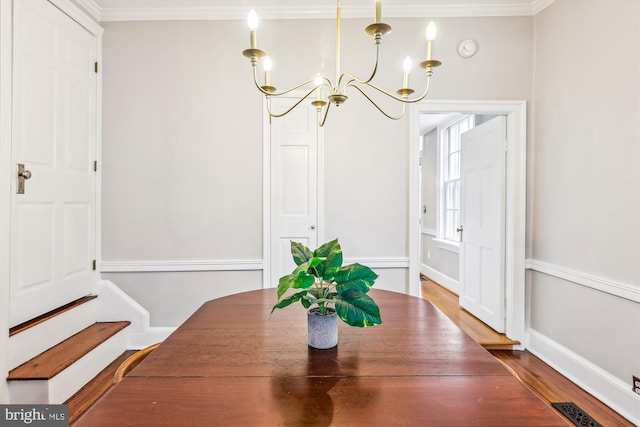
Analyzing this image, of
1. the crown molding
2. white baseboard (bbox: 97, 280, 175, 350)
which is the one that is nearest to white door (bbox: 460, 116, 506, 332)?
the crown molding

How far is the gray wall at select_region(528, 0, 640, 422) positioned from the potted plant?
74.7 inches

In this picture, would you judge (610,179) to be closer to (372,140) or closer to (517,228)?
(517,228)

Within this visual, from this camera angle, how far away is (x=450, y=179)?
4.82 m

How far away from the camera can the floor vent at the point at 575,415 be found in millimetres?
1841

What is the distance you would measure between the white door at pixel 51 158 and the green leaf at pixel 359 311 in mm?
2113

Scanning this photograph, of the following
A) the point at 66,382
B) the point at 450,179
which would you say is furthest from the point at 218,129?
the point at 450,179

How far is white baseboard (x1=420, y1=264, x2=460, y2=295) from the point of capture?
4.37m

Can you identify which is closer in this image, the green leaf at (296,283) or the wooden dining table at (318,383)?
the wooden dining table at (318,383)

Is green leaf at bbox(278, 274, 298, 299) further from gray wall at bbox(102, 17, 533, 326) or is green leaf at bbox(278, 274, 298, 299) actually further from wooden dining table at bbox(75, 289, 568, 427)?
gray wall at bbox(102, 17, 533, 326)

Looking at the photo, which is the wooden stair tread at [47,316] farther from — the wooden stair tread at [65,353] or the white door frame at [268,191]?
the white door frame at [268,191]

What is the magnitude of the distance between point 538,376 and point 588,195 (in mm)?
1305

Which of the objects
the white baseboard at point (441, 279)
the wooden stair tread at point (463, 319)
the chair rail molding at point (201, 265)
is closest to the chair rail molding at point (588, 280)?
the wooden stair tread at point (463, 319)

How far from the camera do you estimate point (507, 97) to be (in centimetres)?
278

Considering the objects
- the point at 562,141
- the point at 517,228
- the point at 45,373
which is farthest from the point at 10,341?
the point at 562,141
